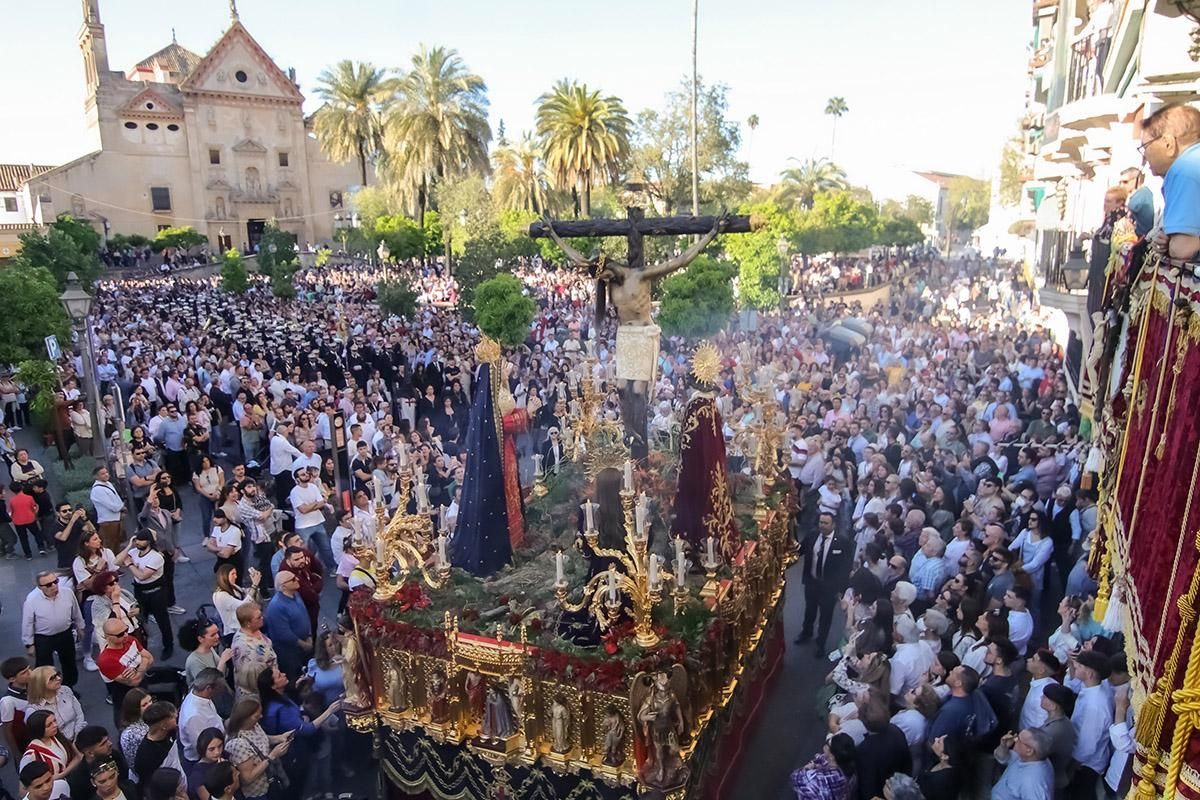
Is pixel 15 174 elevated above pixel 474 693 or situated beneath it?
elevated above

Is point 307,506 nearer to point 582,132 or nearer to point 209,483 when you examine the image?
point 209,483

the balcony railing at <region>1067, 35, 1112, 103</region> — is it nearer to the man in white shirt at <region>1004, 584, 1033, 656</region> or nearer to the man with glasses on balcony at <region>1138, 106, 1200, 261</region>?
the man in white shirt at <region>1004, 584, 1033, 656</region>

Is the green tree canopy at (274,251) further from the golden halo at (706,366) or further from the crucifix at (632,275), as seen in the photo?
the golden halo at (706,366)

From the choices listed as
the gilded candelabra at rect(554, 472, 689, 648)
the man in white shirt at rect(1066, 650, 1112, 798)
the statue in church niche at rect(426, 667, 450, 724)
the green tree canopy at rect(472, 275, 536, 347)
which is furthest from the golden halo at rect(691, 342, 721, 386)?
the green tree canopy at rect(472, 275, 536, 347)

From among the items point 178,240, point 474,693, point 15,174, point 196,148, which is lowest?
point 474,693

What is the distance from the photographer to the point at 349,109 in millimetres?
53031

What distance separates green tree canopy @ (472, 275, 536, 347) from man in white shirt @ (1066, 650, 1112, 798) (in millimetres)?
16594

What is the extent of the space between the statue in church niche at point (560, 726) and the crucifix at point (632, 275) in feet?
A: 9.68

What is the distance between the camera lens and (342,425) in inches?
549

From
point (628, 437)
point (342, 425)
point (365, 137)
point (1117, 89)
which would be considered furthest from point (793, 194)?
point (628, 437)

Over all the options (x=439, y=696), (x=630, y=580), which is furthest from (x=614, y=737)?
(x=439, y=696)

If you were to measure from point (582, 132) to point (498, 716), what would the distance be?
111 feet

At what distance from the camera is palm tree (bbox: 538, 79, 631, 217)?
36781 mm

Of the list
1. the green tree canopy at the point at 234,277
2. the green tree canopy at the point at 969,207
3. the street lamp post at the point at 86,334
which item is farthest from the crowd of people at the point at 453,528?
the green tree canopy at the point at 969,207
